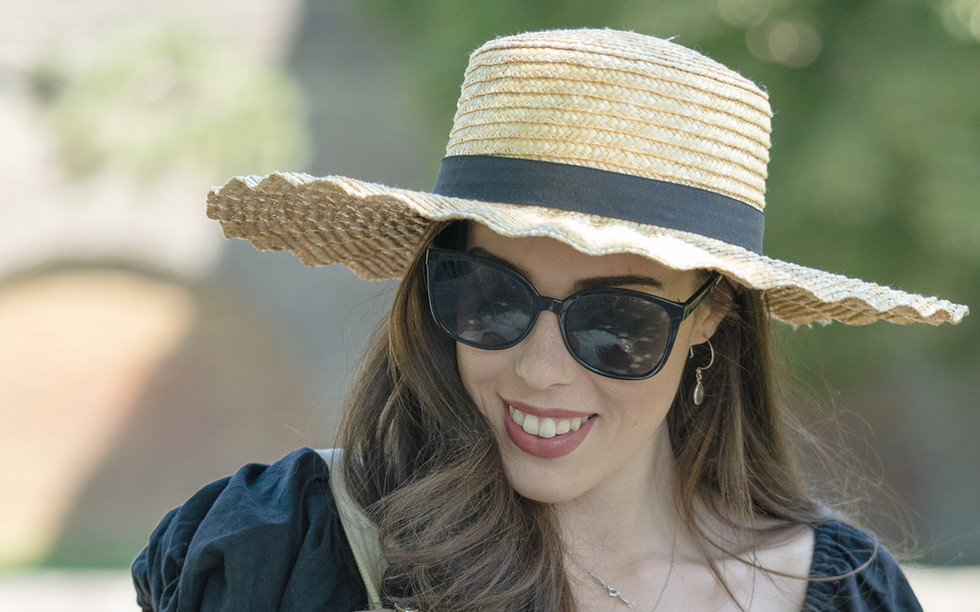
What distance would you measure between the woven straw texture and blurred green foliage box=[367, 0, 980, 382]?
343cm

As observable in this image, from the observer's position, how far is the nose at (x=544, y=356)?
1823 millimetres

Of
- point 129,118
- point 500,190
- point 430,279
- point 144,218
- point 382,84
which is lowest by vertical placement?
point 430,279

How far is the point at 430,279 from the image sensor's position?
6.24ft

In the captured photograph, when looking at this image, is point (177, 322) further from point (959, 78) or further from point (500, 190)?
point (500, 190)

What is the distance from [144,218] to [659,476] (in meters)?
8.29

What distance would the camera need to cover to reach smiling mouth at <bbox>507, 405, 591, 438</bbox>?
1.88 metres

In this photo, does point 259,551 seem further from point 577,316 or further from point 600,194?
point 600,194

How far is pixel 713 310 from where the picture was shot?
211 cm

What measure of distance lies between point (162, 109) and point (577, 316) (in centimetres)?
831

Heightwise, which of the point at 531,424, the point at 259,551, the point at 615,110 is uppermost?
the point at 615,110

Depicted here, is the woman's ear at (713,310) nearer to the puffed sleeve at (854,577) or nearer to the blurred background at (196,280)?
the puffed sleeve at (854,577)

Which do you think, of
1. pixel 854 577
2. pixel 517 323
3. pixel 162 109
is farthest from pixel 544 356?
pixel 162 109

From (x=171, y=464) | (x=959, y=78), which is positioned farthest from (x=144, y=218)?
(x=959, y=78)

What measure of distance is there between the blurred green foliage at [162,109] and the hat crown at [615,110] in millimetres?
7635
